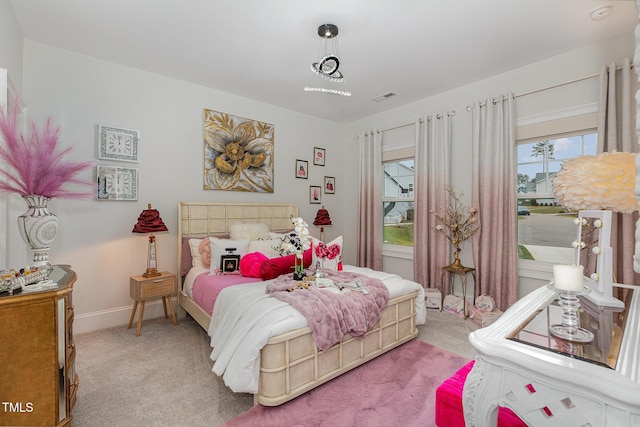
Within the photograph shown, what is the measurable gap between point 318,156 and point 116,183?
2916 millimetres

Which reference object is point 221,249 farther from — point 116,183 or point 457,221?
point 457,221

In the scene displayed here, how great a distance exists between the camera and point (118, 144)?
3178mm

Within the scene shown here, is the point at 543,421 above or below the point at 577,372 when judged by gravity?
below

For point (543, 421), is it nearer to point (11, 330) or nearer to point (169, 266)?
point (11, 330)

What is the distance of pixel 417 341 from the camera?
2822 millimetres

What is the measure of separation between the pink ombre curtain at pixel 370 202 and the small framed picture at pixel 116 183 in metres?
3.23

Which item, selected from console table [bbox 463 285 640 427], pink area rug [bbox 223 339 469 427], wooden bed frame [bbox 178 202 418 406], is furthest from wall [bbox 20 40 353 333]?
console table [bbox 463 285 640 427]

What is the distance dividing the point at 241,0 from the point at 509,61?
279cm

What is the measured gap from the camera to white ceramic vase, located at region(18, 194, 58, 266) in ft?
5.53

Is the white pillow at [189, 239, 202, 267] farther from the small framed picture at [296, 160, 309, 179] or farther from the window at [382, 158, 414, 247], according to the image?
the window at [382, 158, 414, 247]

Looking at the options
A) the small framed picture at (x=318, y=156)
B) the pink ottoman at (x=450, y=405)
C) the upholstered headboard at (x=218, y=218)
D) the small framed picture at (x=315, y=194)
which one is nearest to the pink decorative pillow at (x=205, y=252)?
the upholstered headboard at (x=218, y=218)

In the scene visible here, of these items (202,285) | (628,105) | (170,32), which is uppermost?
(170,32)

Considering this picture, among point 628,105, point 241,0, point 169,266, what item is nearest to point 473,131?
point 628,105

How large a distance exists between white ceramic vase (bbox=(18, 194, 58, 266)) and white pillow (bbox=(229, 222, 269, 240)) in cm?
193
